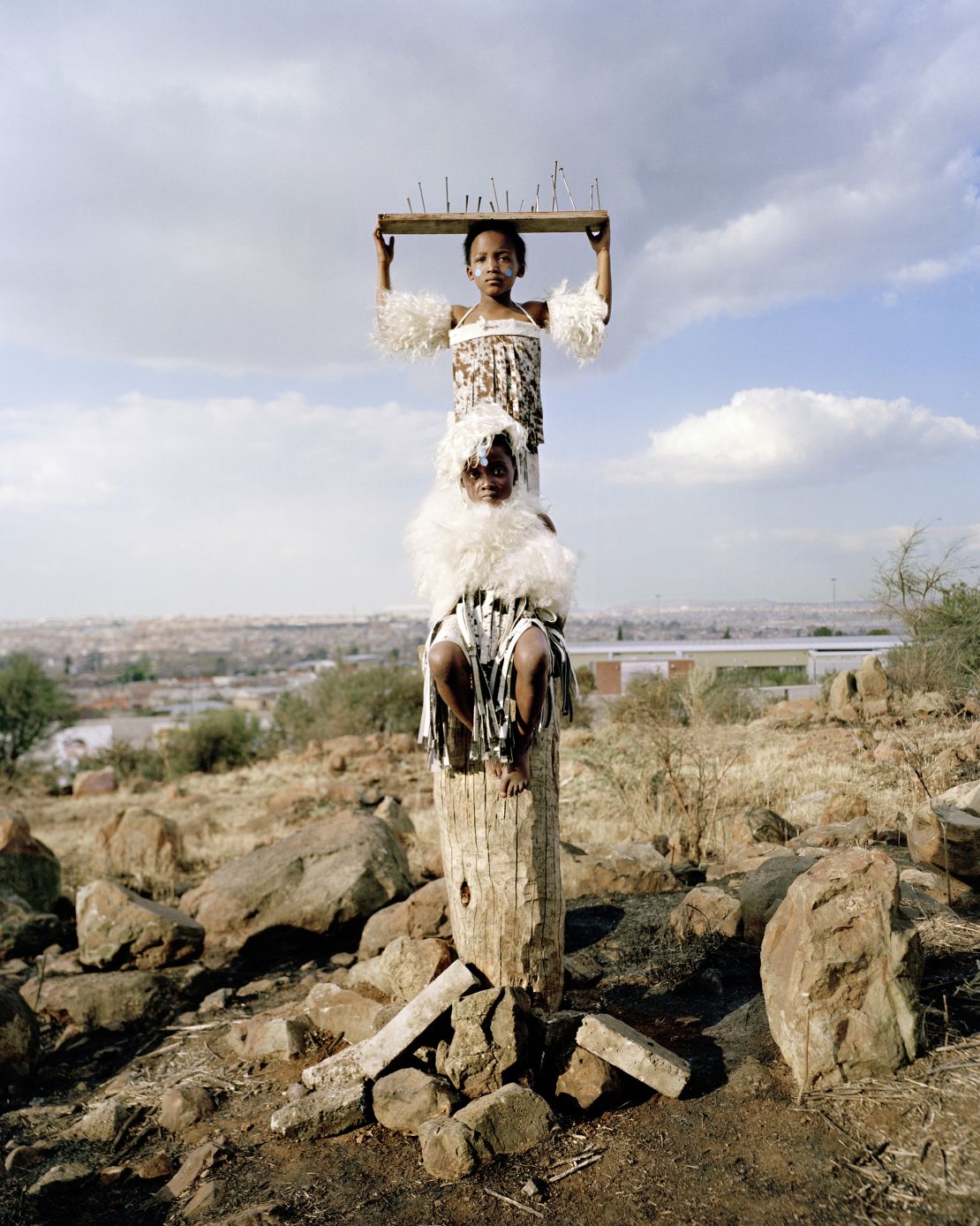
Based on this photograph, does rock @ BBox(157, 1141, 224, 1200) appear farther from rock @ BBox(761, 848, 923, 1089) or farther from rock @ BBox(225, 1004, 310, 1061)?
rock @ BBox(761, 848, 923, 1089)

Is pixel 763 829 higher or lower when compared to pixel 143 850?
higher

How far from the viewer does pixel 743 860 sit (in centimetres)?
629

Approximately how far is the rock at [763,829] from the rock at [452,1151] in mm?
4181

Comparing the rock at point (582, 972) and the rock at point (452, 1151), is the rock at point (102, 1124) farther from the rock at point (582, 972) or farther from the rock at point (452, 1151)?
the rock at point (582, 972)

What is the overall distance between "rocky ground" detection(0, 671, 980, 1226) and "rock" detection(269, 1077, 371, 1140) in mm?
18

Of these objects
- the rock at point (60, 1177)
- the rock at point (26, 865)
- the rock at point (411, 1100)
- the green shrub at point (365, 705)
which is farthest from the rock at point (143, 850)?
the green shrub at point (365, 705)

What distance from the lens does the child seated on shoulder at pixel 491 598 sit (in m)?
3.62

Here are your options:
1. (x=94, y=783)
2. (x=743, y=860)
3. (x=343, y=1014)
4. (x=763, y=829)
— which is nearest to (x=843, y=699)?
(x=763, y=829)

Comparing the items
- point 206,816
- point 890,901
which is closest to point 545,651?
point 890,901

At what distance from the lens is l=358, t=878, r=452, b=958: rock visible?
568cm

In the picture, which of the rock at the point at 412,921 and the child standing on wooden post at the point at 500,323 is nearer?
the child standing on wooden post at the point at 500,323

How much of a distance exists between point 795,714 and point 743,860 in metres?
7.23

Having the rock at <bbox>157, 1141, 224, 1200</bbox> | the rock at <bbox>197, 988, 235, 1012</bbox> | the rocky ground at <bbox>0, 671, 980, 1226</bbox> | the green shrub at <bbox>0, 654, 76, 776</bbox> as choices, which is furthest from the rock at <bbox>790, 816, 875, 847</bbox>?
the green shrub at <bbox>0, 654, 76, 776</bbox>

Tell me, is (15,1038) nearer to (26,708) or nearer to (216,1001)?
(216,1001)
